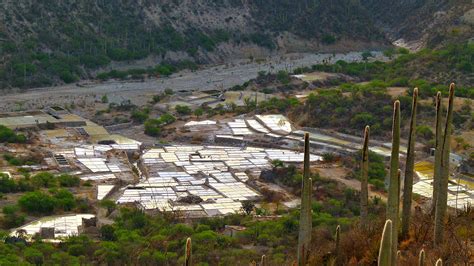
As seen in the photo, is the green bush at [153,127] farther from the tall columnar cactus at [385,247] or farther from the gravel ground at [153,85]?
the tall columnar cactus at [385,247]

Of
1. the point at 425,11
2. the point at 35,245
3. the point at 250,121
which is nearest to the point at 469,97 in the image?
the point at 250,121

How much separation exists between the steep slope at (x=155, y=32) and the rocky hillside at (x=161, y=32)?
75 millimetres

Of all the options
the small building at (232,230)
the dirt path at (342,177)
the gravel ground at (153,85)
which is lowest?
the dirt path at (342,177)

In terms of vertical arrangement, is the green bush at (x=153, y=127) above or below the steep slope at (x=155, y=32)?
below

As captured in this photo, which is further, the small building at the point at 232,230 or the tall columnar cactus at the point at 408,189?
the small building at the point at 232,230

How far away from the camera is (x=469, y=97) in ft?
156

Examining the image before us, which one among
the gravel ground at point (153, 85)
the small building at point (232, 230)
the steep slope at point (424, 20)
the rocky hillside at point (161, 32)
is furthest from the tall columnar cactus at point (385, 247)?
the steep slope at point (424, 20)

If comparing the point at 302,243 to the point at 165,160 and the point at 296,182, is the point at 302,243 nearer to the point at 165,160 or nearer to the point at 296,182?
the point at 296,182

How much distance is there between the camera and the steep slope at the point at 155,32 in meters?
60.7

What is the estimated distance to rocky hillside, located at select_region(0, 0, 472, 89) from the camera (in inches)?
2397

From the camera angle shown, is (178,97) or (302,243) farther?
(178,97)

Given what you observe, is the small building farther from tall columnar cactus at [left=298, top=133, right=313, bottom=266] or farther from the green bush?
the green bush

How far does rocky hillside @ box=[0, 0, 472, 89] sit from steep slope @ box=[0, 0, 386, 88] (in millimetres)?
75

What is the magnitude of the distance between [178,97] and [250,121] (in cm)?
917
